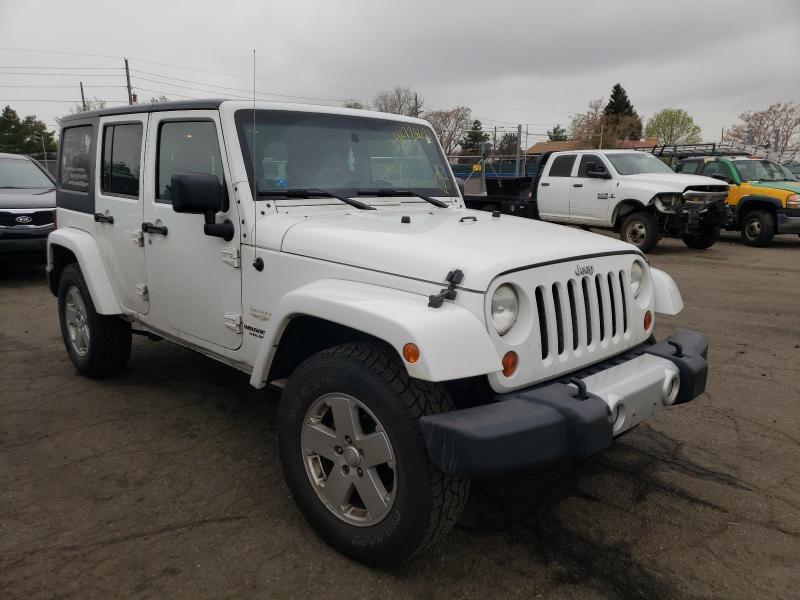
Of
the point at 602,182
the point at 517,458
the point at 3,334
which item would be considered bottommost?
the point at 3,334

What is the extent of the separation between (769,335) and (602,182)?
6.60 meters

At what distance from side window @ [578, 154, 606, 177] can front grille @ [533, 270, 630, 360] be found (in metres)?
10.1

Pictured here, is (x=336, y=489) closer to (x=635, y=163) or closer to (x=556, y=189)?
(x=556, y=189)

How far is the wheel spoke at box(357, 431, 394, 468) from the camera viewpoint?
236 centimetres

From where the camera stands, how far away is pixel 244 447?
3.65 meters

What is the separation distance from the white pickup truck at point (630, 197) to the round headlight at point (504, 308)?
391 inches

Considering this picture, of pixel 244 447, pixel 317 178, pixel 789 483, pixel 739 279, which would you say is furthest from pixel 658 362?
pixel 739 279

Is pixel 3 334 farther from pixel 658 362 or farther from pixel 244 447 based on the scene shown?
pixel 658 362

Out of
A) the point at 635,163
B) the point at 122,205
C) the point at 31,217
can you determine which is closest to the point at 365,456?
the point at 122,205

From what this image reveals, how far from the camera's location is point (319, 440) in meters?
2.60

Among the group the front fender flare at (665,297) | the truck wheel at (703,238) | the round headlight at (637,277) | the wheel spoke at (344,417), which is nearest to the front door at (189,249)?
Answer: the wheel spoke at (344,417)

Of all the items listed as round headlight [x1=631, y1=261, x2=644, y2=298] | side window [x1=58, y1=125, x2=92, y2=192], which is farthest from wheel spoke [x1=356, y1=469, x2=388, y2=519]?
side window [x1=58, y1=125, x2=92, y2=192]

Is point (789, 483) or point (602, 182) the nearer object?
point (789, 483)

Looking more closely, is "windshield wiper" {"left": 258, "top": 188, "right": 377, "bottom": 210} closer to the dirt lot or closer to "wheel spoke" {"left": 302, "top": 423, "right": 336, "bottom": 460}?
"wheel spoke" {"left": 302, "top": 423, "right": 336, "bottom": 460}
